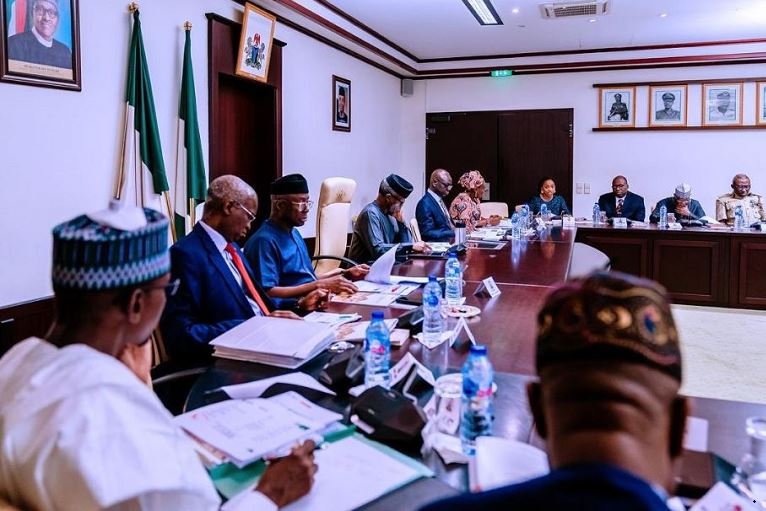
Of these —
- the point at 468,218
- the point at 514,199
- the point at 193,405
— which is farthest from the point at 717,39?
the point at 193,405

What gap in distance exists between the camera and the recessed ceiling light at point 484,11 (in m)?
5.24

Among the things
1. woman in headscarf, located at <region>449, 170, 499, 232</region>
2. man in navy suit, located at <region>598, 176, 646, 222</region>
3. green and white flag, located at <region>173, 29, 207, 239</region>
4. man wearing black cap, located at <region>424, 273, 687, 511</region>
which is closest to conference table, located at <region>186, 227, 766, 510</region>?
man wearing black cap, located at <region>424, 273, 687, 511</region>

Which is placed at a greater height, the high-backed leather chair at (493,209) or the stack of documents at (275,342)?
the high-backed leather chair at (493,209)

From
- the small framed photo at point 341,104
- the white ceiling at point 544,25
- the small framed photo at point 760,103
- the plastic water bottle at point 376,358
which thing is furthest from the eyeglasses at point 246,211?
the small framed photo at point 760,103

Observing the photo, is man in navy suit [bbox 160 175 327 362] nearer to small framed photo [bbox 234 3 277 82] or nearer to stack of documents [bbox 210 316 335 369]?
stack of documents [bbox 210 316 335 369]

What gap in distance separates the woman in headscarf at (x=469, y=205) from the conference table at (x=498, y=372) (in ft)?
7.56

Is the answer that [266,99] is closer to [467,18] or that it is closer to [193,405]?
[467,18]

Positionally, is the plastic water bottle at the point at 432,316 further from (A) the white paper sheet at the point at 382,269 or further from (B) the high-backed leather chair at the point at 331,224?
(B) the high-backed leather chair at the point at 331,224

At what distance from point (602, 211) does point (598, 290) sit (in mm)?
6730

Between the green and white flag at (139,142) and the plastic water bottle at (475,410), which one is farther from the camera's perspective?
the green and white flag at (139,142)

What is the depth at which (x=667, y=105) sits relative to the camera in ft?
24.0

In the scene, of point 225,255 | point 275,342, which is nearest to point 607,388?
point 275,342

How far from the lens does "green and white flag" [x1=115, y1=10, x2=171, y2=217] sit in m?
3.35

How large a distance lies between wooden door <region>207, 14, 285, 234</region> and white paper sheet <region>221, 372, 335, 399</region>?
9.51 feet
